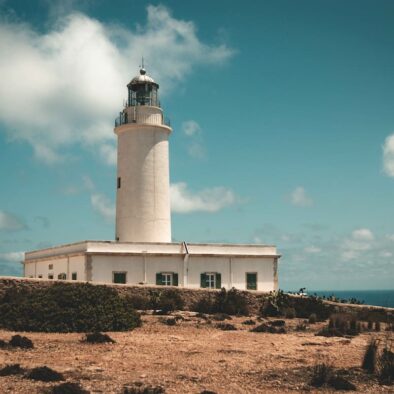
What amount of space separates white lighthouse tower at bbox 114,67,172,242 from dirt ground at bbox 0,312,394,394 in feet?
47.2

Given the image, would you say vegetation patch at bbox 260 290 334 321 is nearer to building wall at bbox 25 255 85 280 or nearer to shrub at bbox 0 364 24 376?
building wall at bbox 25 255 85 280

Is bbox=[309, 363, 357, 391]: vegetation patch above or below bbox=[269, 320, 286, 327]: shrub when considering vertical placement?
below

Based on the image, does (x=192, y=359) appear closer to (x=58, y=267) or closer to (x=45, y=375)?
(x=45, y=375)

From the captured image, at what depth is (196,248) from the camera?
31.0 m

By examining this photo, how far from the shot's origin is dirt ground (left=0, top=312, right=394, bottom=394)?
10.5 m

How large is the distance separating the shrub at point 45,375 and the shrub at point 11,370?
1.04 feet

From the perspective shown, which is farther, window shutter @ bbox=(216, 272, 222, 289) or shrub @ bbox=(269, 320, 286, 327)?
window shutter @ bbox=(216, 272, 222, 289)

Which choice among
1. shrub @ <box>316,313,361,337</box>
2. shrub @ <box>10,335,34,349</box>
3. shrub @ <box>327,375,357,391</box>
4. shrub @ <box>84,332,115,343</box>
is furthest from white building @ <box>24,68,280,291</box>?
shrub @ <box>327,375,357,391</box>

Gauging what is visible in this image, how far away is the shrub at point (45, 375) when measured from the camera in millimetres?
10453

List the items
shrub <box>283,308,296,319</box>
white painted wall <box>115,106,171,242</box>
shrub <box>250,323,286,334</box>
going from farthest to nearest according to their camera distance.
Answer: white painted wall <box>115,106,171,242</box>
shrub <box>283,308,296,319</box>
shrub <box>250,323,286,334</box>

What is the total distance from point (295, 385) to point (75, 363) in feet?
15.3

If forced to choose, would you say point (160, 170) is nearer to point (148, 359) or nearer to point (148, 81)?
point (148, 81)

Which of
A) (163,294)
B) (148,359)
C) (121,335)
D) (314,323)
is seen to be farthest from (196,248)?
(148,359)

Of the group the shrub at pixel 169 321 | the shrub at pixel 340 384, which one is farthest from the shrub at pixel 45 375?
the shrub at pixel 169 321
